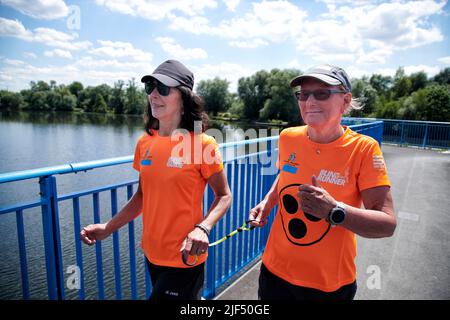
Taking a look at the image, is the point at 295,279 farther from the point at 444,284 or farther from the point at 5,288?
the point at 5,288

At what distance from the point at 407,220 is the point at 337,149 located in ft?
14.0

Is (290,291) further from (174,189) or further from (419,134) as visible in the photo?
(419,134)

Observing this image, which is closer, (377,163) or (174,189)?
(377,163)

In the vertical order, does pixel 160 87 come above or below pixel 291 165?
above

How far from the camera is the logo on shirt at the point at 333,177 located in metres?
1.61

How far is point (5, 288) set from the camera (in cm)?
645

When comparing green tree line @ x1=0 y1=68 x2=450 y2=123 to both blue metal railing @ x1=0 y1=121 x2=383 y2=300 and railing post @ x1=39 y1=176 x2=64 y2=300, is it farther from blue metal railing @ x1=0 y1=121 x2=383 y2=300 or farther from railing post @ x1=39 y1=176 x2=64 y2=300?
railing post @ x1=39 y1=176 x2=64 y2=300

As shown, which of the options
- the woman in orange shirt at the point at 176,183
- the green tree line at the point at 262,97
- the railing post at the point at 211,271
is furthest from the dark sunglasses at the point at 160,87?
the green tree line at the point at 262,97

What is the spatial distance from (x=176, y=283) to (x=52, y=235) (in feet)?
2.81

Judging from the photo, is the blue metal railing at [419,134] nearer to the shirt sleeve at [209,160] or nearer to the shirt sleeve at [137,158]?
the shirt sleeve at [209,160]

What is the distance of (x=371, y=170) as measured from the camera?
1.54 m

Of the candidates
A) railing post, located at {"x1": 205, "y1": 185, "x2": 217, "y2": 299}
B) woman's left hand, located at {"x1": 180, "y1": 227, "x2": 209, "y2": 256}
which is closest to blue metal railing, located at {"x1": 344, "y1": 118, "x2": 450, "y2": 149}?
railing post, located at {"x1": 205, "y1": 185, "x2": 217, "y2": 299}

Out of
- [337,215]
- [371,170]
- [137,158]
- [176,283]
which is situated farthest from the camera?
[137,158]

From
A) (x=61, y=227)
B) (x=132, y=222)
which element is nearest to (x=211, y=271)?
(x=132, y=222)
